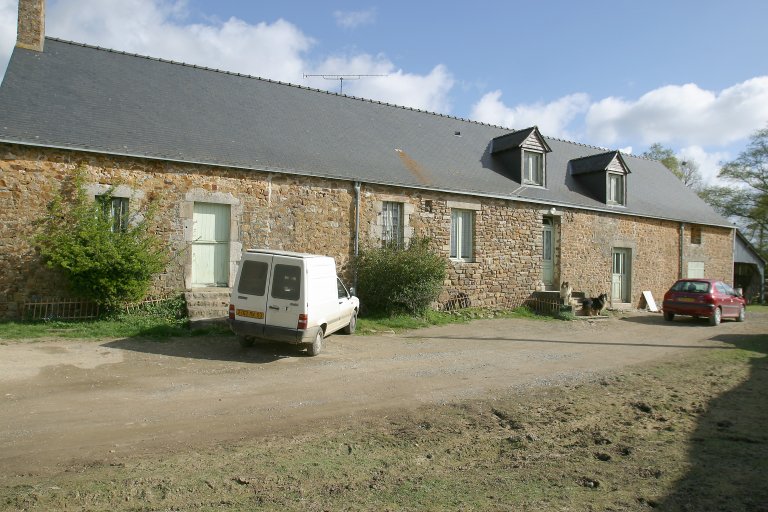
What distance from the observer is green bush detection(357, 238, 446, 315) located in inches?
528

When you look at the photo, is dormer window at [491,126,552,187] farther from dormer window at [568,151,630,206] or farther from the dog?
the dog

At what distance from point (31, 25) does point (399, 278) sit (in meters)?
10.8

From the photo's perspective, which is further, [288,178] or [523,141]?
[523,141]

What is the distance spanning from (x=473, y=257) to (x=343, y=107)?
251 inches

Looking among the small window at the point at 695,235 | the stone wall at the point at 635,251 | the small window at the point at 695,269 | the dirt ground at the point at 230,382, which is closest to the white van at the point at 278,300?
the dirt ground at the point at 230,382

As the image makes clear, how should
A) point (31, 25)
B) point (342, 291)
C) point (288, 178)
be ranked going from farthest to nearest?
point (288, 178)
point (31, 25)
point (342, 291)

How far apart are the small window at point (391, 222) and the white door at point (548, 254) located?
241 inches

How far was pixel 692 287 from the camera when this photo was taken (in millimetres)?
16766

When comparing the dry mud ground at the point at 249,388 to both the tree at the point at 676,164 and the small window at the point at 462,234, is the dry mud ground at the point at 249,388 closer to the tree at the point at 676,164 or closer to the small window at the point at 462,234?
the small window at the point at 462,234

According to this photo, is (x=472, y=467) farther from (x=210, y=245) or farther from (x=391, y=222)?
(x=391, y=222)

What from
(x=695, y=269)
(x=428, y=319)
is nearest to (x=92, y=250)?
(x=428, y=319)

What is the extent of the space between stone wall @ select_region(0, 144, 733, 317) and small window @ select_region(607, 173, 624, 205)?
87 centimetres

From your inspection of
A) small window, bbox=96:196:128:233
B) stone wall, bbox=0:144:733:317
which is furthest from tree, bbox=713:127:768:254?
small window, bbox=96:196:128:233

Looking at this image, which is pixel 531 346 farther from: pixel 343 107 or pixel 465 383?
pixel 343 107
